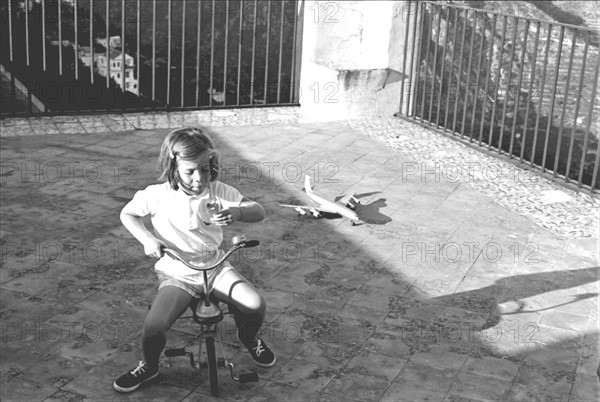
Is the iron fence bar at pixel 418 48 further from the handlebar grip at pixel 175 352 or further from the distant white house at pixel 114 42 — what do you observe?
the handlebar grip at pixel 175 352

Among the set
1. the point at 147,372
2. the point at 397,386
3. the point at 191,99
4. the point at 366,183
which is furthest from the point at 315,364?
the point at 191,99

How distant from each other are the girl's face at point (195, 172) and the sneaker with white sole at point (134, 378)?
101 centimetres

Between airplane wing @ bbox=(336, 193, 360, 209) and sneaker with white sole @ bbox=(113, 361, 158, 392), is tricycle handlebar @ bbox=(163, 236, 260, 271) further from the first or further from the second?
airplane wing @ bbox=(336, 193, 360, 209)

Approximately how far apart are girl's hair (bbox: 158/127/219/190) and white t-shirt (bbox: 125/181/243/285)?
102 millimetres

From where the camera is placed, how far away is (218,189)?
4.94 m

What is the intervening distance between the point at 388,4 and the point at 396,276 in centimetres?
562

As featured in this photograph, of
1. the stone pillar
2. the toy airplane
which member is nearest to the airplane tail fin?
the toy airplane

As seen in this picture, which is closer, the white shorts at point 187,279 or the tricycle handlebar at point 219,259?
the tricycle handlebar at point 219,259

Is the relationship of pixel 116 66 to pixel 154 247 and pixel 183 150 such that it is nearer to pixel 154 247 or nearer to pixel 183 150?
pixel 183 150

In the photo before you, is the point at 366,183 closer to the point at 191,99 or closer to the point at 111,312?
the point at 111,312

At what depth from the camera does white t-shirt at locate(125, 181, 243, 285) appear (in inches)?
191

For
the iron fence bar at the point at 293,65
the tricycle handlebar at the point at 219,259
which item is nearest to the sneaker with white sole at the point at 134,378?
the tricycle handlebar at the point at 219,259

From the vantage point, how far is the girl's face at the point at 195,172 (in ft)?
15.4

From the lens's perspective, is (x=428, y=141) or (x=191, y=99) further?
(x=191, y=99)
